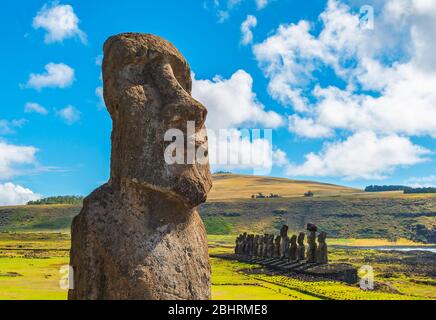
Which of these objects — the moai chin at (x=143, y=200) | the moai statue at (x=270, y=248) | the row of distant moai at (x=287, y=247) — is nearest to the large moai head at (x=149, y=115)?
the moai chin at (x=143, y=200)

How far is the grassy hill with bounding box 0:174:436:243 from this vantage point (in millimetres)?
102062

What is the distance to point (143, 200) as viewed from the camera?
5965 mm

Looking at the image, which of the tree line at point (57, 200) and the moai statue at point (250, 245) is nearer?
the moai statue at point (250, 245)

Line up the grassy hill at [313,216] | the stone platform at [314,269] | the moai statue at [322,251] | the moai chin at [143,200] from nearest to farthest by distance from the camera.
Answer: the moai chin at [143,200] < the stone platform at [314,269] < the moai statue at [322,251] < the grassy hill at [313,216]

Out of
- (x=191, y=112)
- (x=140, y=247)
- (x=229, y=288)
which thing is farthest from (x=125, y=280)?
(x=229, y=288)

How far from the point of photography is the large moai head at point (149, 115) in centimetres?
594

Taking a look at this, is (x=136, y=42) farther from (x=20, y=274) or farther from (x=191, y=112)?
(x=20, y=274)

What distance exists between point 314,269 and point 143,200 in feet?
74.4

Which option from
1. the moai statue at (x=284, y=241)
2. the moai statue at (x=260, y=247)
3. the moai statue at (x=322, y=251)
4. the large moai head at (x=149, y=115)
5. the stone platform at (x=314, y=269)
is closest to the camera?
the large moai head at (x=149, y=115)

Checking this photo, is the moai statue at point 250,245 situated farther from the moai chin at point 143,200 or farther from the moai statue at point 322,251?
the moai chin at point 143,200

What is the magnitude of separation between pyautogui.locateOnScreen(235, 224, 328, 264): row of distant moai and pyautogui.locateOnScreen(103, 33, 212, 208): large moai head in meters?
24.4

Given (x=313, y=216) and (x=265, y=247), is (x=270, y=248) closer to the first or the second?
(x=265, y=247)

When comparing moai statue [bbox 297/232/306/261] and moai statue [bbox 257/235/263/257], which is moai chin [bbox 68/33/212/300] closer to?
moai statue [bbox 297/232/306/261]

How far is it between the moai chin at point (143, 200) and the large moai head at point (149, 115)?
0.01 meters
